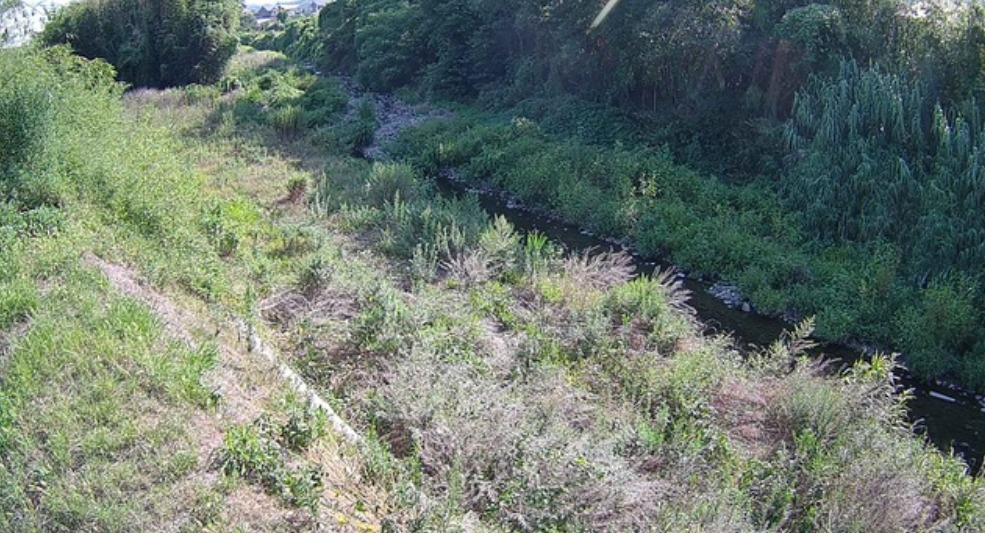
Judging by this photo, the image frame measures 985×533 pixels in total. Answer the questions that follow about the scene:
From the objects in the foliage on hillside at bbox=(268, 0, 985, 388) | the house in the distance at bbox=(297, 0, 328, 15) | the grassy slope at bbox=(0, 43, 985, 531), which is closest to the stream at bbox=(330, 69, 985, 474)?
the foliage on hillside at bbox=(268, 0, 985, 388)

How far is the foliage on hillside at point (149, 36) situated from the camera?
2705cm

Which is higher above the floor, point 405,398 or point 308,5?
point 308,5

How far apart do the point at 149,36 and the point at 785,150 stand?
24.0 meters

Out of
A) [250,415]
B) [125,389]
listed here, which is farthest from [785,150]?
[125,389]

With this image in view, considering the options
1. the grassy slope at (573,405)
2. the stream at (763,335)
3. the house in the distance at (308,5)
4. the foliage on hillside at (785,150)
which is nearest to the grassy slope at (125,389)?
the grassy slope at (573,405)

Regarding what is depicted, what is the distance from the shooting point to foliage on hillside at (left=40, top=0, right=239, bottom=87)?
2705cm

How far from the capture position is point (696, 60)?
17625 mm

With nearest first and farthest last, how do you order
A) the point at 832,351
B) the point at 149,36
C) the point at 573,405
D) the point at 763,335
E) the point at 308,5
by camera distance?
1. the point at 573,405
2. the point at 832,351
3. the point at 763,335
4. the point at 149,36
5. the point at 308,5

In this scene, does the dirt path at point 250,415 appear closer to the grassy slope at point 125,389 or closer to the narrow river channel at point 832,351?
the grassy slope at point 125,389

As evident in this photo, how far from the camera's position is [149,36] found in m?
27.4

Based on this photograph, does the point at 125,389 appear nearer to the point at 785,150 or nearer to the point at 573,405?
the point at 573,405

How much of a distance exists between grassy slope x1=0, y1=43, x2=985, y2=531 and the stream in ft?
2.62

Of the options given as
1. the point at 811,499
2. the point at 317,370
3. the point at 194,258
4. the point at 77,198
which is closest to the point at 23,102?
the point at 77,198

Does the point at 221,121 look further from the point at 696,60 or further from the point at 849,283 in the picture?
the point at 849,283
